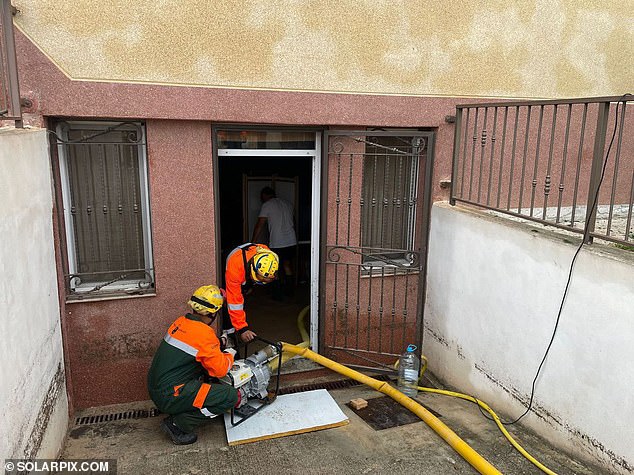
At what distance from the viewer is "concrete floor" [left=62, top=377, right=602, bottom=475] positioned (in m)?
3.81

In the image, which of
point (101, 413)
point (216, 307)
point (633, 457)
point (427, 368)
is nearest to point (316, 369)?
point (427, 368)

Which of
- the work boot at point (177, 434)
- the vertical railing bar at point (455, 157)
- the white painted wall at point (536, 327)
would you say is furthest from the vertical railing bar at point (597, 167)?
the work boot at point (177, 434)

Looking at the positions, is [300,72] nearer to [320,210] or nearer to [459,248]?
[320,210]

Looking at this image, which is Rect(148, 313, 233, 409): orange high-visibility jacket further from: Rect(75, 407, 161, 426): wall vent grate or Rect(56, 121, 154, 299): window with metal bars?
Rect(56, 121, 154, 299): window with metal bars

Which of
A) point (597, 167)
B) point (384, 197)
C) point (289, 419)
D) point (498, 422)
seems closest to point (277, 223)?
point (384, 197)

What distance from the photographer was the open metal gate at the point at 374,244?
5.04m

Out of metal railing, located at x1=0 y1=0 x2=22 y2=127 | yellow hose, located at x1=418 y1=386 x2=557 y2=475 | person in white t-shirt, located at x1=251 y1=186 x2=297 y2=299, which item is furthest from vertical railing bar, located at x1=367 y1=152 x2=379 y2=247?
metal railing, located at x1=0 y1=0 x2=22 y2=127

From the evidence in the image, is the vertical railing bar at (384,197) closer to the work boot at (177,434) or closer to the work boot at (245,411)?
the work boot at (245,411)

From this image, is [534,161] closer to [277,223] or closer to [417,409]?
[417,409]

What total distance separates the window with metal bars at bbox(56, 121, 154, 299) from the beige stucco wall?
0.55 m

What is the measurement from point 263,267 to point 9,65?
2491 mm

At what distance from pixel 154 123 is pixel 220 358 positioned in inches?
83.6

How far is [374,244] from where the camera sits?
5.42 meters

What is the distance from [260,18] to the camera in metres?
4.38
